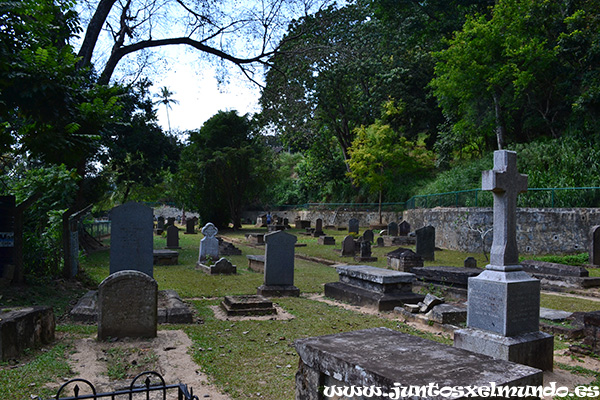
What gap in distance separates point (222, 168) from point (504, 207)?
107 feet

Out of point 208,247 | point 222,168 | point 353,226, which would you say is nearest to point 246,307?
point 208,247

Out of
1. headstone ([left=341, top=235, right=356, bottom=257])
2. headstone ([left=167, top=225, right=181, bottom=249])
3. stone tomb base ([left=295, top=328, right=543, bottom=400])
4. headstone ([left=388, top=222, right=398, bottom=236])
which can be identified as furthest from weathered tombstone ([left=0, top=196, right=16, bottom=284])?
headstone ([left=388, top=222, right=398, bottom=236])

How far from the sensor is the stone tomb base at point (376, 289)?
923 cm

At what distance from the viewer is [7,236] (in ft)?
31.1

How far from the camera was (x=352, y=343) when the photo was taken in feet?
11.7

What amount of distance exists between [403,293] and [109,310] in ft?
19.7

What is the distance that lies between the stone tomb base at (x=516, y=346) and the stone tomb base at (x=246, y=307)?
162 inches

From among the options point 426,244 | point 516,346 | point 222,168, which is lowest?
point 516,346

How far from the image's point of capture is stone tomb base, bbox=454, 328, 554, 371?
5.28 meters

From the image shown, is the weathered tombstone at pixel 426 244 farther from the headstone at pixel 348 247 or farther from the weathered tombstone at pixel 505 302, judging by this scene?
the weathered tombstone at pixel 505 302

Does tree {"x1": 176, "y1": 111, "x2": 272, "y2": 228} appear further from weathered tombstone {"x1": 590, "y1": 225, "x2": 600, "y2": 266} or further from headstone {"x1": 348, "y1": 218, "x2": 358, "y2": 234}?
weathered tombstone {"x1": 590, "y1": 225, "x2": 600, "y2": 266}

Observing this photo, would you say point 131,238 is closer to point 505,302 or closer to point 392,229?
point 505,302

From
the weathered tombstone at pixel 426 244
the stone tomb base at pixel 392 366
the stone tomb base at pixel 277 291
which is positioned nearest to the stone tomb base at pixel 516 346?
the stone tomb base at pixel 392 366

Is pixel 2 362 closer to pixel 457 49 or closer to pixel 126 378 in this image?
pixel 126 378
